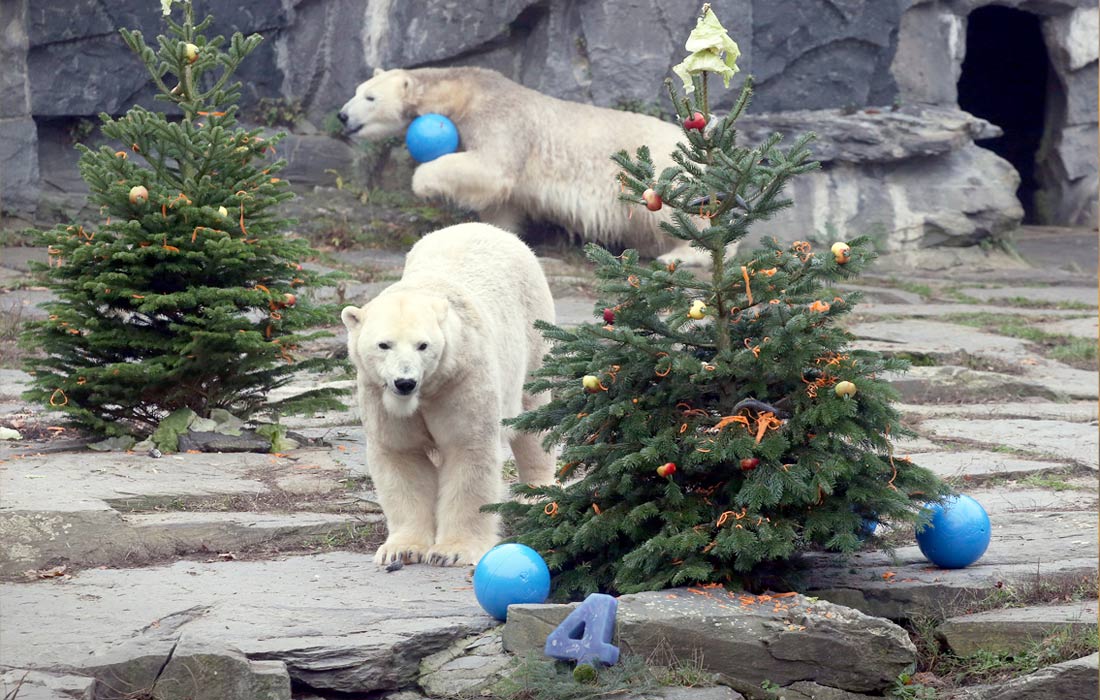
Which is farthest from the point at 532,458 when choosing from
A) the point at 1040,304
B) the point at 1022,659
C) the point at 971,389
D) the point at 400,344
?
the point at 1040,304

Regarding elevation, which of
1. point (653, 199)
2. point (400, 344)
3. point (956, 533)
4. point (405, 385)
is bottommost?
point (956, 533)

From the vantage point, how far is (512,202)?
11.4m

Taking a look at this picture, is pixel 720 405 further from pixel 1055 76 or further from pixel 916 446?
pixel 1055 76

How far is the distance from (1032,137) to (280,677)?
1549 centimetres

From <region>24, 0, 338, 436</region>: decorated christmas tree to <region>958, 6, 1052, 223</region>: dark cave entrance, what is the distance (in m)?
12.9

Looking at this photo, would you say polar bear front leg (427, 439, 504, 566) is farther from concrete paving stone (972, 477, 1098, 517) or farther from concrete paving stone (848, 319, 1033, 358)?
concrete paving stone (848, 319, 1033, 358)

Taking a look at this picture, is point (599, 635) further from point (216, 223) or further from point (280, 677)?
point (216, 223)

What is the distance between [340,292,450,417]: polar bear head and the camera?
168 inches

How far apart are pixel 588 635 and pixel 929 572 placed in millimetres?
1243

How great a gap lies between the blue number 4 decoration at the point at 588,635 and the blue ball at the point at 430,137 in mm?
7920

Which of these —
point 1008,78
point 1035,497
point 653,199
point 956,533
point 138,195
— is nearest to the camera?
point 653,199

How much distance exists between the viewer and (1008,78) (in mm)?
17391

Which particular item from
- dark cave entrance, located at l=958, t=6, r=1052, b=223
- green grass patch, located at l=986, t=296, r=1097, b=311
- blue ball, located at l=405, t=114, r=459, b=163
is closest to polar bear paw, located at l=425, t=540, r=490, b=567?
blue ball, located at l=405, t=114, r=459, b=163

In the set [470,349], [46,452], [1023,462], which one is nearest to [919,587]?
[470,349]
